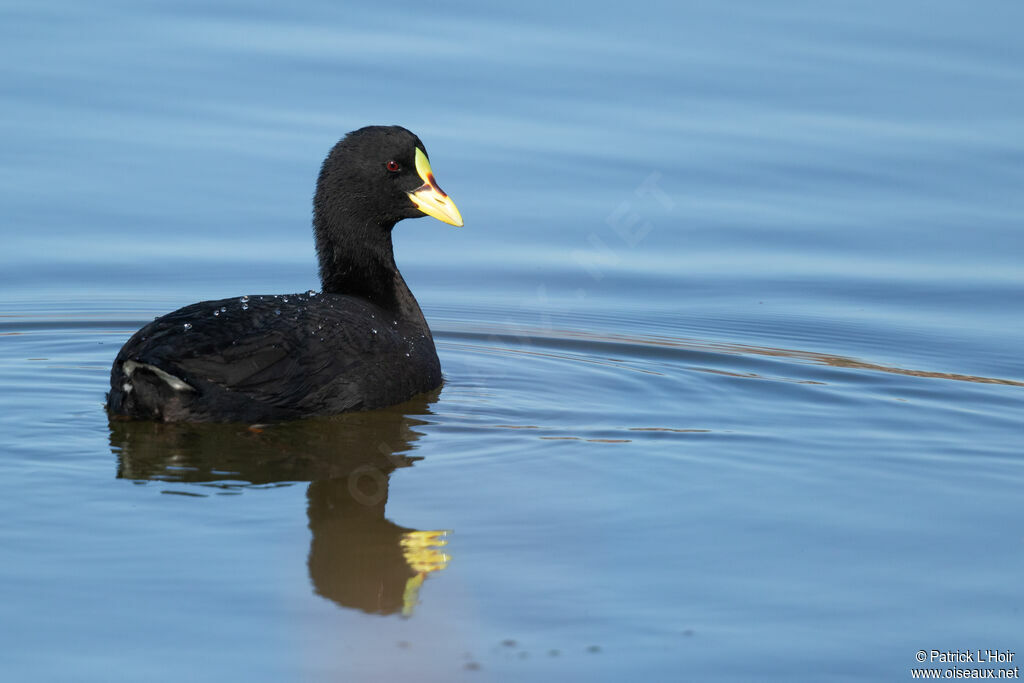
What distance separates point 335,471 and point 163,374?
1.00 metres

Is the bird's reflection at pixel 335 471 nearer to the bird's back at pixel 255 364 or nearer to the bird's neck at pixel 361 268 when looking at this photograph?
the bird's back at pixel 255 364

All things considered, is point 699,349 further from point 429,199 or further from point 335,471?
point 335,471

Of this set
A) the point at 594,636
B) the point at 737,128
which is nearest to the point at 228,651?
the point at 594,636

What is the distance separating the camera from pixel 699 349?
30.3ft

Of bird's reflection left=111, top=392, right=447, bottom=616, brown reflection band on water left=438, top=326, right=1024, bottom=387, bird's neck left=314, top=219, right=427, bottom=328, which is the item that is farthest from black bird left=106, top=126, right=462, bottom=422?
brown reflection band on water left=438, top=326, right=1024, bottom=387

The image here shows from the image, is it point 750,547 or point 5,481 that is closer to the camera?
point 750,547

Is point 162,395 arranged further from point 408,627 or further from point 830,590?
point 830,590

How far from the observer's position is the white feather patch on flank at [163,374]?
7.09 meters

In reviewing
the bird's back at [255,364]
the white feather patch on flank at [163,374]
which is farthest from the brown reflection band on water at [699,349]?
the white feather patch on flank at [163,374]

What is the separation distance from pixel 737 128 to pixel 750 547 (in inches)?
294

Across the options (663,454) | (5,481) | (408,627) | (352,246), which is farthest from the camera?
(352,246)

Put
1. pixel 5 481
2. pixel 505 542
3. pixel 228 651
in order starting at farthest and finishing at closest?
pixel 5 481 → pixel 505 542 → pixel 228 651

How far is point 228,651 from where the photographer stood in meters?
4.73

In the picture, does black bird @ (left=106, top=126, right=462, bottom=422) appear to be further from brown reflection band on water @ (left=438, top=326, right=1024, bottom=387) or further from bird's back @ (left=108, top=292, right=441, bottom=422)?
brown reflection band on water @ (left=438, top=326, right=1024, bottom=387)
